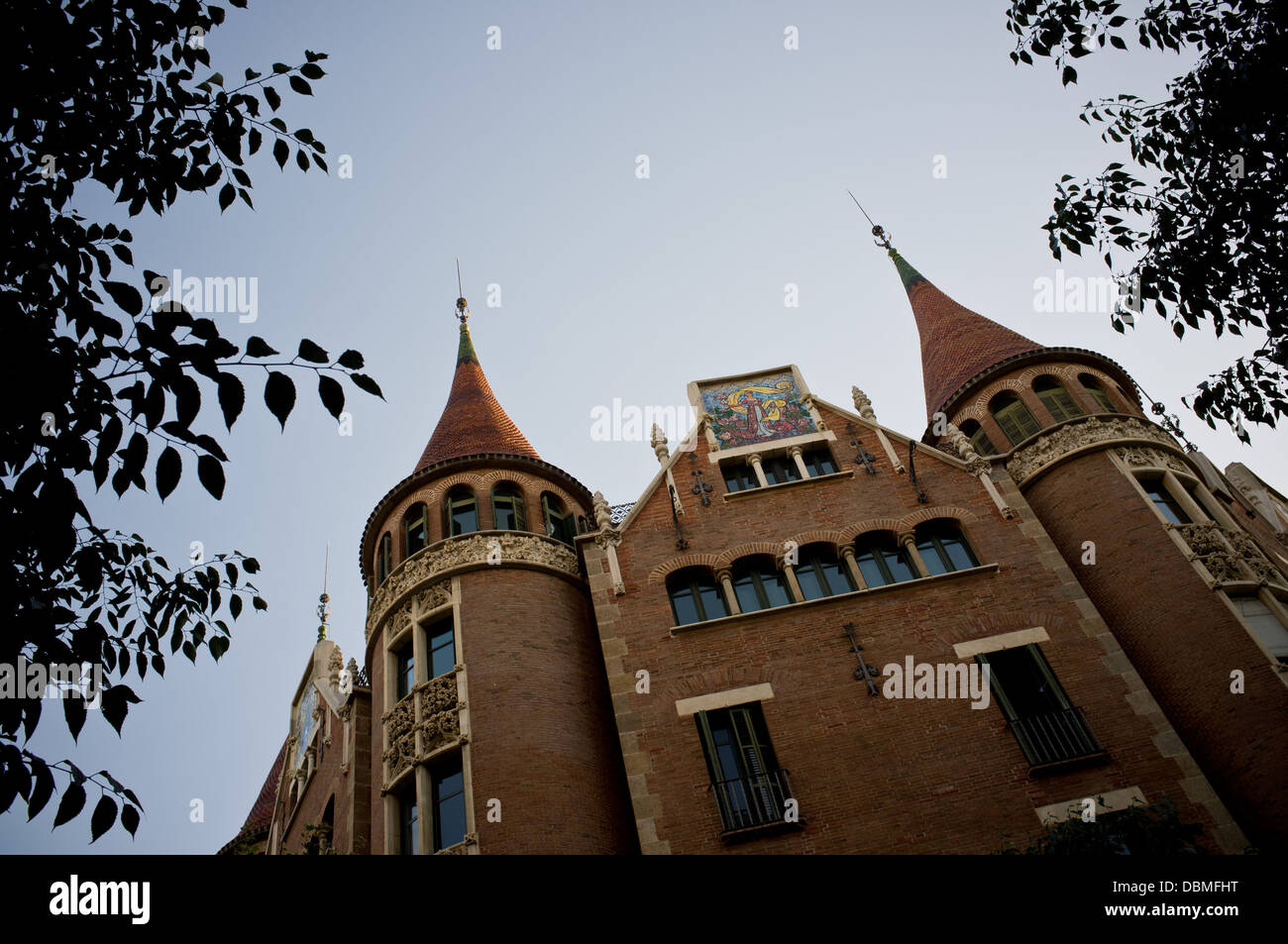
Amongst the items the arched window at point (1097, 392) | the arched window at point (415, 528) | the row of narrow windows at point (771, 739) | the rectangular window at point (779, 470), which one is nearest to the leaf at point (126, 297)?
the row of narrow windows at point (771, 739)

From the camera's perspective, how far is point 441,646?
1984 cm

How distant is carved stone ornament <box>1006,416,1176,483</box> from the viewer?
21.4 meters

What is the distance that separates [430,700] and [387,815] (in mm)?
2147

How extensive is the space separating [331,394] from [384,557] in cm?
1841

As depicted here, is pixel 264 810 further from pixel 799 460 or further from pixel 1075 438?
pixel 1075 438

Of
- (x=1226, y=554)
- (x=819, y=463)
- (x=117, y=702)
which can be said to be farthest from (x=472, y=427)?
(x=117, y=702)

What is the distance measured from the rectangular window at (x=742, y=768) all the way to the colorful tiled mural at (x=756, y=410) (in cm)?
739

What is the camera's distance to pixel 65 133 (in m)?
7.13

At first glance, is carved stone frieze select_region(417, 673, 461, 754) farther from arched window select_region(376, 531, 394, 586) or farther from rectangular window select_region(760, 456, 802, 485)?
rectangular window select_region(760, 456, 802, 485)

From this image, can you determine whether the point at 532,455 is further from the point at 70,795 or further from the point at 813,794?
the point at 70,795

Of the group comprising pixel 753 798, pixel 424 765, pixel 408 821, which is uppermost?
pixel 424 765

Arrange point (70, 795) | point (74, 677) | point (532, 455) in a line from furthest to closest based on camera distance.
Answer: point (532, 455) < point (74, 677) < point (70, 795)
